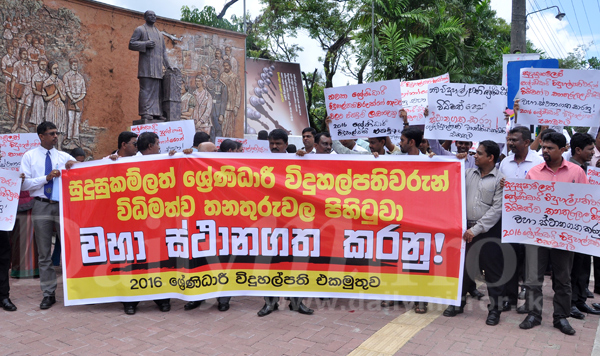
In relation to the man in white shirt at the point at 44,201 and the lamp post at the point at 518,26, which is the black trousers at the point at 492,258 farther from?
the lamp post at the point at 518,26

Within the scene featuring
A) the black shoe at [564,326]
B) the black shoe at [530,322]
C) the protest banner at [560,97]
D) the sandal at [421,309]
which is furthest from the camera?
the protest banner at [560,97]

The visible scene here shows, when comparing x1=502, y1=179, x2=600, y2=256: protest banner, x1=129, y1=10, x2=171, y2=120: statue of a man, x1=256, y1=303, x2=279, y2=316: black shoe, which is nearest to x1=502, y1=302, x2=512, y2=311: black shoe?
x1=502, y1=179, x2=600, y2=256: protest banner

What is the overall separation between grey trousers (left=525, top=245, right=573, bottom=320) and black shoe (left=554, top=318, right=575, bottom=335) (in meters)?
0.04

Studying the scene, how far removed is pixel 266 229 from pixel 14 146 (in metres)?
3.89

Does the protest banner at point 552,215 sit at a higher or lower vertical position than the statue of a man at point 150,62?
lower

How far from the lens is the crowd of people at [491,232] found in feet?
16.2

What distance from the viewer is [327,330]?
472 cm

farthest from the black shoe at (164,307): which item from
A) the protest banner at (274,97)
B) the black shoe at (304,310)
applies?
the protest banner at (274,97)

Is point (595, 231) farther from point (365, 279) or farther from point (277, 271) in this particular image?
point (277, 271)

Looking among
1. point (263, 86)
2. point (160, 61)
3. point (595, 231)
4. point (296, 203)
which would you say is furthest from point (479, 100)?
point (263, 86)

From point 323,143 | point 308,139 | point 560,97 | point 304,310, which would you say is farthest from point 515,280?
point 308,139

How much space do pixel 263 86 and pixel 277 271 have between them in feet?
65.8

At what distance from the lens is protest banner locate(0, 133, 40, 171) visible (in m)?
6.74

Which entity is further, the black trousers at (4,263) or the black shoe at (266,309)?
the black trousers at (4,263)
